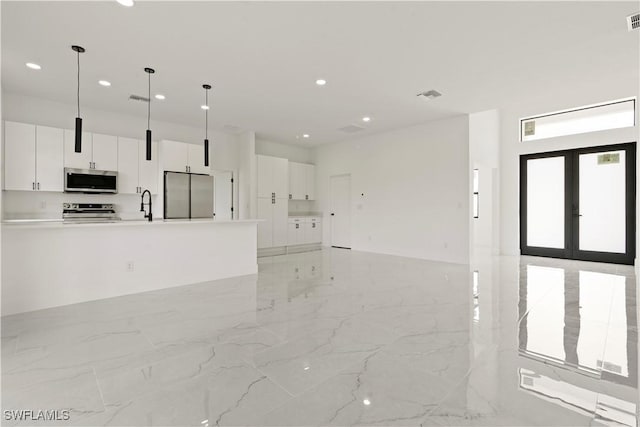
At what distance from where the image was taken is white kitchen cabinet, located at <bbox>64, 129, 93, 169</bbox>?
4.88 metres

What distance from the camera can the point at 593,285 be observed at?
430 centimetres

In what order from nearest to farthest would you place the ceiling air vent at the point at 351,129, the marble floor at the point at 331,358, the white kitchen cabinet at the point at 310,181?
the marble floor at the point at 331,358 < the ceiling air vent at the point at 351,129 < the white kitchen cabinet at the point at 310,181

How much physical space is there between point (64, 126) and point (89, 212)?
1526 millimetres

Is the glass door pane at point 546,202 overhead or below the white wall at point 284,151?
below

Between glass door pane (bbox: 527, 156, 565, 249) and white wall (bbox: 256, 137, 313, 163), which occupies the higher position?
white wall (bbox: 256, 137, 313, 163)

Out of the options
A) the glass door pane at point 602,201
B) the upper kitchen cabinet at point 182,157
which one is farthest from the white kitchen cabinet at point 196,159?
the glass door pane at point 602,201

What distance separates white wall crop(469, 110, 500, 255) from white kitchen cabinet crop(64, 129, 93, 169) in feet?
22.6

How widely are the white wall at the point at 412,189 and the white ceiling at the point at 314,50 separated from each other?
1192mm

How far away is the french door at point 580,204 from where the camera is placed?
5.77 meters

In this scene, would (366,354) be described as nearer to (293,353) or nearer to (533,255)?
(293,353)

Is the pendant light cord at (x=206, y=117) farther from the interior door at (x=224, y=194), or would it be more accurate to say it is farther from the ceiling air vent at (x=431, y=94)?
the ceiling air vent at (x=431, y=94)

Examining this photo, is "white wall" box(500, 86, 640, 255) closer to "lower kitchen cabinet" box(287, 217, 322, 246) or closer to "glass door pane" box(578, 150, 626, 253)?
"glass door pane" box(578, 150, 626, 253)

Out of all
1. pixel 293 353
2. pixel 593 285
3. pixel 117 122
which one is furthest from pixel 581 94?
pixel 117 122

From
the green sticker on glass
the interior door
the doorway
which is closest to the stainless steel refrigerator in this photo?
the interior door
